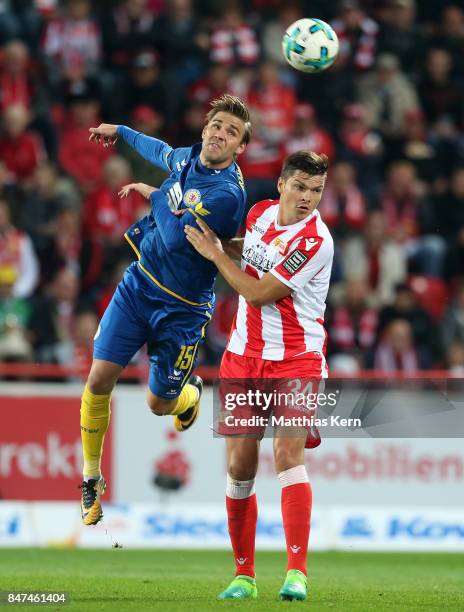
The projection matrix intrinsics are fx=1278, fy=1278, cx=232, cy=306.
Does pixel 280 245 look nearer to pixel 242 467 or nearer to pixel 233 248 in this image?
pixel 233 248

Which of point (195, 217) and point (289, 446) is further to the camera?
point (195, 217)

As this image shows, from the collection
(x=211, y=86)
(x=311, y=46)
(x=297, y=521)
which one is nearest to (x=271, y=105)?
(x=211, y=86)

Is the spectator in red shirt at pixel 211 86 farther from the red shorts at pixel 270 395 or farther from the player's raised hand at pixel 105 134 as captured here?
the red shorts at pixel 270 395

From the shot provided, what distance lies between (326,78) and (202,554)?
Result: 25.7ft

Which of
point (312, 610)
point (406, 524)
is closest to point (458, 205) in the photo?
point (406, 524)

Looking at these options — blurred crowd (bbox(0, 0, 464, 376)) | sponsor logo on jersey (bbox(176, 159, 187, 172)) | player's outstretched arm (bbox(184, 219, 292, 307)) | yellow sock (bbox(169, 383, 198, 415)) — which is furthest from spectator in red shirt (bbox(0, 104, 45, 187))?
player's outstretched arm (bbox(184, 219, 292, 307))

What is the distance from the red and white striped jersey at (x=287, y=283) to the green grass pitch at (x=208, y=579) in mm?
1516

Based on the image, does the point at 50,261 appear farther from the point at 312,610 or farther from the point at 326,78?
the point at 312,610

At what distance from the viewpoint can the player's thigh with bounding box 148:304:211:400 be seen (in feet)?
27.9

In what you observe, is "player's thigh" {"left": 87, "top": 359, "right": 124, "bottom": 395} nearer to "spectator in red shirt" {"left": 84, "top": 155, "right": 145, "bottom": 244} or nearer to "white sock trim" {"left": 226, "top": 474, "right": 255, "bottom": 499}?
"white sock trim" {"left": 226, "top": 474, "right": 255, "bottom": 499}

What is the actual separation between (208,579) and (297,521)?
1.87 m

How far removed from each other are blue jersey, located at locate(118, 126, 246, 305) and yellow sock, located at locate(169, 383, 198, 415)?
0.89 m

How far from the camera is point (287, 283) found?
756cm

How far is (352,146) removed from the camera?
16625 millimetres
